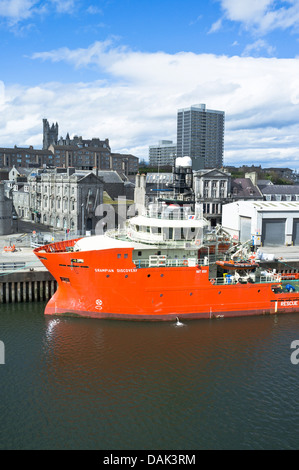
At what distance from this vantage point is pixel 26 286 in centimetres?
2980

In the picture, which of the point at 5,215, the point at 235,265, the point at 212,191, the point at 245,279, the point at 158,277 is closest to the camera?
the point at 158,277

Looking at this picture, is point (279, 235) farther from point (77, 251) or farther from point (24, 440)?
point (24, 440)

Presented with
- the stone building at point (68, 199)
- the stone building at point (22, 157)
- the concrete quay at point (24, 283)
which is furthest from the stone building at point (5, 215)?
the stone building at point (22, 157)

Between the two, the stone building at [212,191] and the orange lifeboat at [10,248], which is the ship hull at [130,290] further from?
the stone building at [212,191]

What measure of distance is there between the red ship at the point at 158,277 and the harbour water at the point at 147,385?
1.04 metres

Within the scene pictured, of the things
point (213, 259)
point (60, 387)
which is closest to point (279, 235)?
point (213, 259)

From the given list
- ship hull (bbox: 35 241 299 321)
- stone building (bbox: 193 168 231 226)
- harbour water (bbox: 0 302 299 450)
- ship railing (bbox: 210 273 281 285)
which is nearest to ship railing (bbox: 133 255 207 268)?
ship hull (bbox: 35 241 299 321)

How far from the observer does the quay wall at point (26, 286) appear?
2919 cm

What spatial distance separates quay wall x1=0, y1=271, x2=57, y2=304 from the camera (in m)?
29.2

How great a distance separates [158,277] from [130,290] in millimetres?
1947

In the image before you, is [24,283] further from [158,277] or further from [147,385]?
[147,385]

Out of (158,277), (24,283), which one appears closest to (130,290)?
(158,277)

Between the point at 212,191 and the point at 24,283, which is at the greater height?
the point at 212,191

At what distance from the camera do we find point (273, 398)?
17.8m
